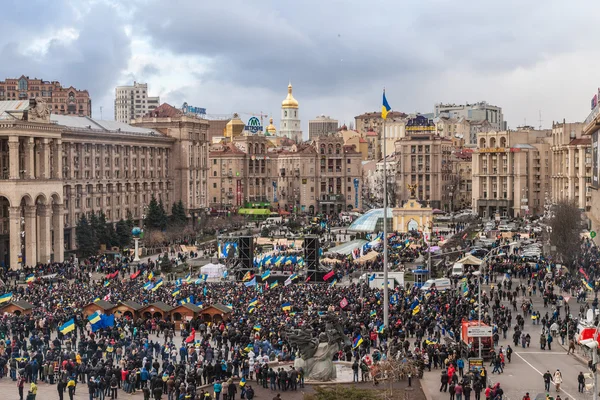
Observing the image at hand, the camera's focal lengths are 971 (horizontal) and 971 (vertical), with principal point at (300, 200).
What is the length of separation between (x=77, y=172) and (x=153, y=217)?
32.6 feet

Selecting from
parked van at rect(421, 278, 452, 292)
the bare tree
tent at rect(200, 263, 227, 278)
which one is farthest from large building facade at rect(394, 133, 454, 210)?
parked van at rect(421, 278, 452, 292)

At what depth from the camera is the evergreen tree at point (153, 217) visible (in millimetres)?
100562

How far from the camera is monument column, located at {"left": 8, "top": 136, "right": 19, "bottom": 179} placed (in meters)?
74.1

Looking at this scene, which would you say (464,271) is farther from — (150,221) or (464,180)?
(464,180)

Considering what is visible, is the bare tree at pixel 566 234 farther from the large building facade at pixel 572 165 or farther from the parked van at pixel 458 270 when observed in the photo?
the large building facade at pixel 572 165

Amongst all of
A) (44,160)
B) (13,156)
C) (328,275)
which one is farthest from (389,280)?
(44,160)

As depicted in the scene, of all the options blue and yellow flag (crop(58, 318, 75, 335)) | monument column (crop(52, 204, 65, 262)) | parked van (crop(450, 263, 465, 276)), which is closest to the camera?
blue and yellow flag (crop(58, 318, 75, 335))

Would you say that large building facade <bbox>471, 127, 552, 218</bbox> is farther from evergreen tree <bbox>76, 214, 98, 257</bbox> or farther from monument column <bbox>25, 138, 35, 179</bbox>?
monument column <bbox>25, 138, 35, 179</bbox>

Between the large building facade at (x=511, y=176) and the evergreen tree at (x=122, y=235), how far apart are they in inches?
2402

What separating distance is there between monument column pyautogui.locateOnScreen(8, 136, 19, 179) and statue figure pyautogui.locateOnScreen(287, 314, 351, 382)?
43.9m

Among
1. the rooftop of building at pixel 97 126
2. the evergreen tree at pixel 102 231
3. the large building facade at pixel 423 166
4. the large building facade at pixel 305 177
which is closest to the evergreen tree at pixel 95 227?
the evergreen tree at pixel 102 231

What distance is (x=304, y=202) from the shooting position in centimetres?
14388

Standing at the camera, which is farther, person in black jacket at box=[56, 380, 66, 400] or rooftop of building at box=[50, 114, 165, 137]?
rooftop of building at box=[50, 114, 165, 137]

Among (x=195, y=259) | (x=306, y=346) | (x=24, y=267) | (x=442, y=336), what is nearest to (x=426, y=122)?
(x=195, y=259)
